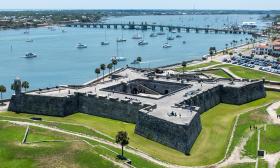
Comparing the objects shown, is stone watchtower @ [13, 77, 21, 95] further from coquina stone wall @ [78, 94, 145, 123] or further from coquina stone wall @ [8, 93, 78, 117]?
coquina stone wall @ [78, 94, 145, 123]

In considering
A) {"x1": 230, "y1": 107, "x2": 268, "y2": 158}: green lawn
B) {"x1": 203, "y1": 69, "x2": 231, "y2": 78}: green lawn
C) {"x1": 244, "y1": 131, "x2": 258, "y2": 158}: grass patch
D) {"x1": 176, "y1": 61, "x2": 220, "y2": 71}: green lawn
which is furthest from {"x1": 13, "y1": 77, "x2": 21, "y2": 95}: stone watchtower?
{"x1": 176, "y1": 61, "x2": 220, "y2": 71}: green lawn

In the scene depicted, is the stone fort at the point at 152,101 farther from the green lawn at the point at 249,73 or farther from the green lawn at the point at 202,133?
the green lawn at the point at 249,73

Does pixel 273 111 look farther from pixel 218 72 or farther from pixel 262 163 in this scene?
pixel 218 72

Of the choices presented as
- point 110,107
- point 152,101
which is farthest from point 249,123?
point 110,107

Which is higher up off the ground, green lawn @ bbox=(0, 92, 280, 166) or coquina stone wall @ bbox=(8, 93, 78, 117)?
coquina stone wall @ bbox=(8, 93, 78, 117)

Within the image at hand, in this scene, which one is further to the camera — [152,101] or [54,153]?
[152,101]

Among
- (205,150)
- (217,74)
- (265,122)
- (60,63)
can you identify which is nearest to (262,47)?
(217,74)
